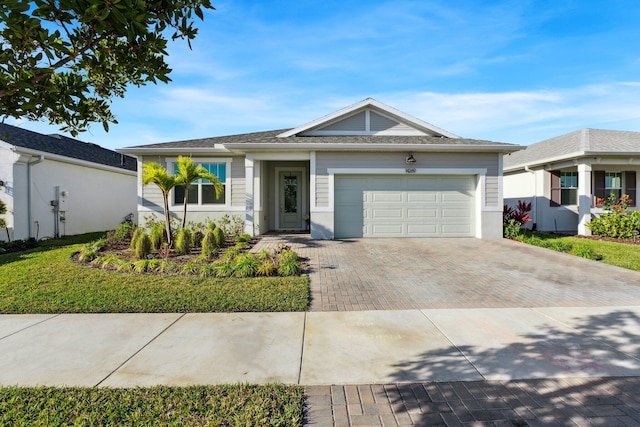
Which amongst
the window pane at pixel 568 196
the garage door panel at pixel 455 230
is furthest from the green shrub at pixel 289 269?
the window pane at pixel 568 196

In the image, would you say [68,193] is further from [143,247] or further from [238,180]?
[143,247]

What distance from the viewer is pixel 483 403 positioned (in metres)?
2.53

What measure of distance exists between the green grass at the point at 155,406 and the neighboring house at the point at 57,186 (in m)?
12.1

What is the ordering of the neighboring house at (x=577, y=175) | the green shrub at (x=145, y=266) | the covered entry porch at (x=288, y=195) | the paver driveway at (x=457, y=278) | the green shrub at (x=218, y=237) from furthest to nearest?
the covered entry porch at (x=288, y=195) → the neighboring house at (x=577, y=175) → the green shrub at (x=218, y=237) → the green shrub at (x=145, y=266) → the paver driveway at (x=457, y=278)

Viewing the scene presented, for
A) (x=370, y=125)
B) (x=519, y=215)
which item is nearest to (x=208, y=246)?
(x=370, y=125)

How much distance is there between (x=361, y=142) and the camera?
11.6 meters

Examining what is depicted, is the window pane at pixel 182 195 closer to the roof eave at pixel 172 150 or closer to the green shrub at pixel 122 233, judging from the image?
the roof eave at pixel 172 150

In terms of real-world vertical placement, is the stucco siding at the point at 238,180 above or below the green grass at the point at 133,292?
above

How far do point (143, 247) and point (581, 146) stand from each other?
56.2 ft

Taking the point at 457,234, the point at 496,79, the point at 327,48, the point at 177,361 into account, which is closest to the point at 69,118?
the point at 177,361

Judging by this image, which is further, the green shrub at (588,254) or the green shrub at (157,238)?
the green shrub at (157,238)

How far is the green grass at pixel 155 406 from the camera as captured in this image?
230 centimetres

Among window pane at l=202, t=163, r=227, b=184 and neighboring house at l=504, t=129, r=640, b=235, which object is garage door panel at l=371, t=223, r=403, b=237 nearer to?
window pane at l=202, t=163, r=227, b=184

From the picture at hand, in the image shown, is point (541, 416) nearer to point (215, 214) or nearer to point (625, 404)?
point (625, 404)
